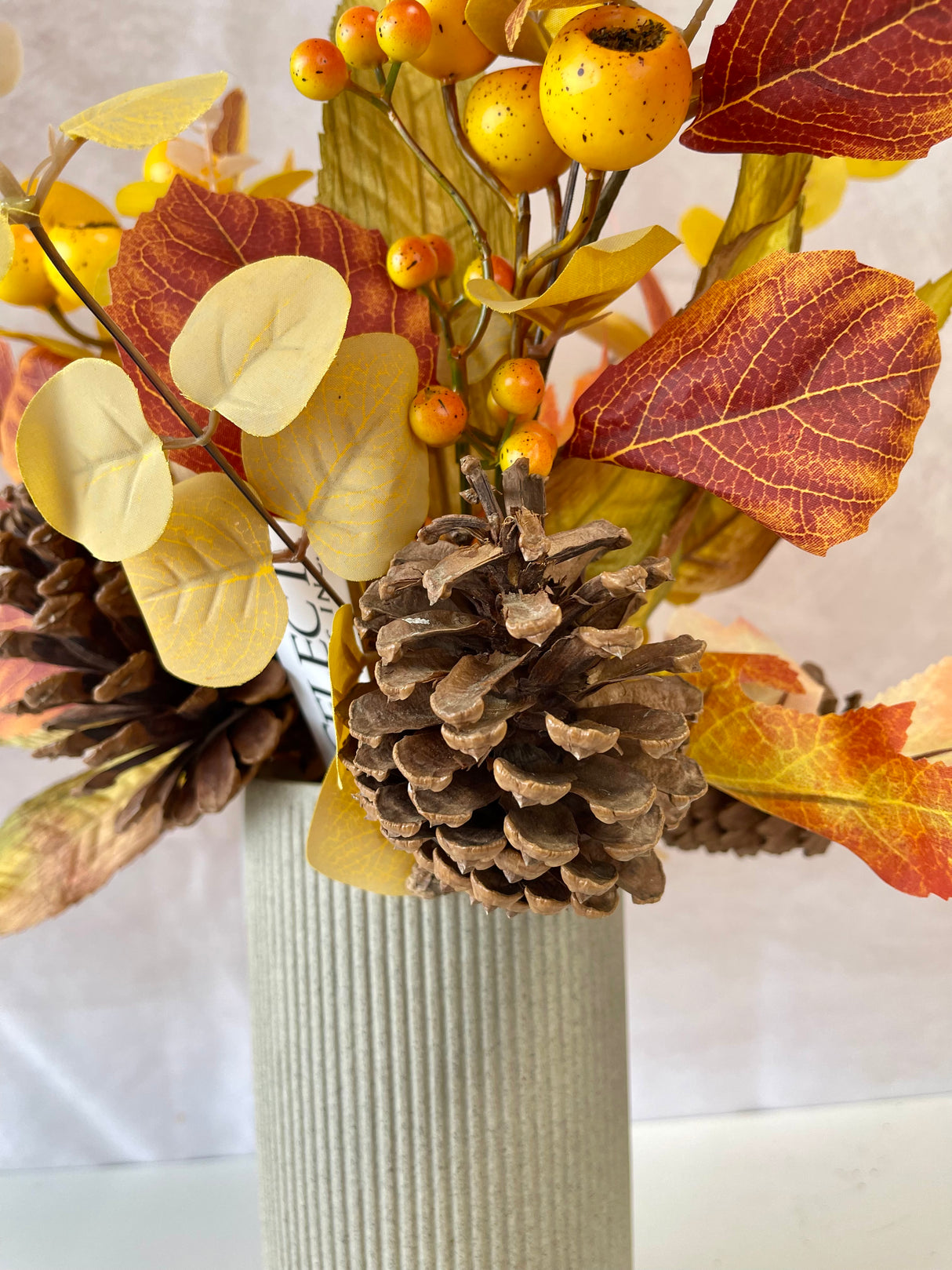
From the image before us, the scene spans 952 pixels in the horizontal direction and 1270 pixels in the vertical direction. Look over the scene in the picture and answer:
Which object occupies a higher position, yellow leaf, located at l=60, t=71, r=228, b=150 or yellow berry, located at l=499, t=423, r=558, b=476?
yellow leaf, located at l=60, t=71, r=228, b=150

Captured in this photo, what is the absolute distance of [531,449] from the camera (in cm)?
24

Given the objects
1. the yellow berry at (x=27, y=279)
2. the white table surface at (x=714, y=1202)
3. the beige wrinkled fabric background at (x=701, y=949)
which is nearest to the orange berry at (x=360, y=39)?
the yellow berry at (x=27, y=279)

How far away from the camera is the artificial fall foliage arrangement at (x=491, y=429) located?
21 cm

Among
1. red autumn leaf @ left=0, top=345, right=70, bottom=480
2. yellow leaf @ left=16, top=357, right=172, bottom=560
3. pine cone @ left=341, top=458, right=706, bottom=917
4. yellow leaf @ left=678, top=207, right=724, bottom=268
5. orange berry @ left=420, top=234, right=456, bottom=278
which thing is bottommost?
pine cone @ left=341, top=458, right=706, bottom=917

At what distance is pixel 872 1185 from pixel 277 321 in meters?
0.46

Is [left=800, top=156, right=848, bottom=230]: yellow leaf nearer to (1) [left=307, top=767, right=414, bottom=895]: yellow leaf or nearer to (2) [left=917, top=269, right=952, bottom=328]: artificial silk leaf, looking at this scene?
(2) [left=917, top=269, right=952, bottom=328]: artificial silk leaf

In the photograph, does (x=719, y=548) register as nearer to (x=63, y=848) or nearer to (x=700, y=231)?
(x=700, y=231)

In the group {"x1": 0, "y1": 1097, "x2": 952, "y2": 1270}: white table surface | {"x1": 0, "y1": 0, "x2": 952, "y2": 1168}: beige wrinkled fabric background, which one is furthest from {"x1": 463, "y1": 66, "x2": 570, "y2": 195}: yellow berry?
{"x1": 0, "y1": 1097, "x2": 952, "y2": 1270}: white table surface

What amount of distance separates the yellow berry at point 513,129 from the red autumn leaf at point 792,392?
45mm

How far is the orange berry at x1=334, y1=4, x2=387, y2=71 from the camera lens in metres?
0.23

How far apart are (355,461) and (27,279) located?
12 centimetres

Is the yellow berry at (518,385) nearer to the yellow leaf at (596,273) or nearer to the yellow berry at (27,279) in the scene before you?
the yellow leaf at (596,273)

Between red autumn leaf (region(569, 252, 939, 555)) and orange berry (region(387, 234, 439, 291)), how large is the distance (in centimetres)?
5

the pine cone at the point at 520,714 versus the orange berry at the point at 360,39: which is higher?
the orange berry at the point at 360,39
